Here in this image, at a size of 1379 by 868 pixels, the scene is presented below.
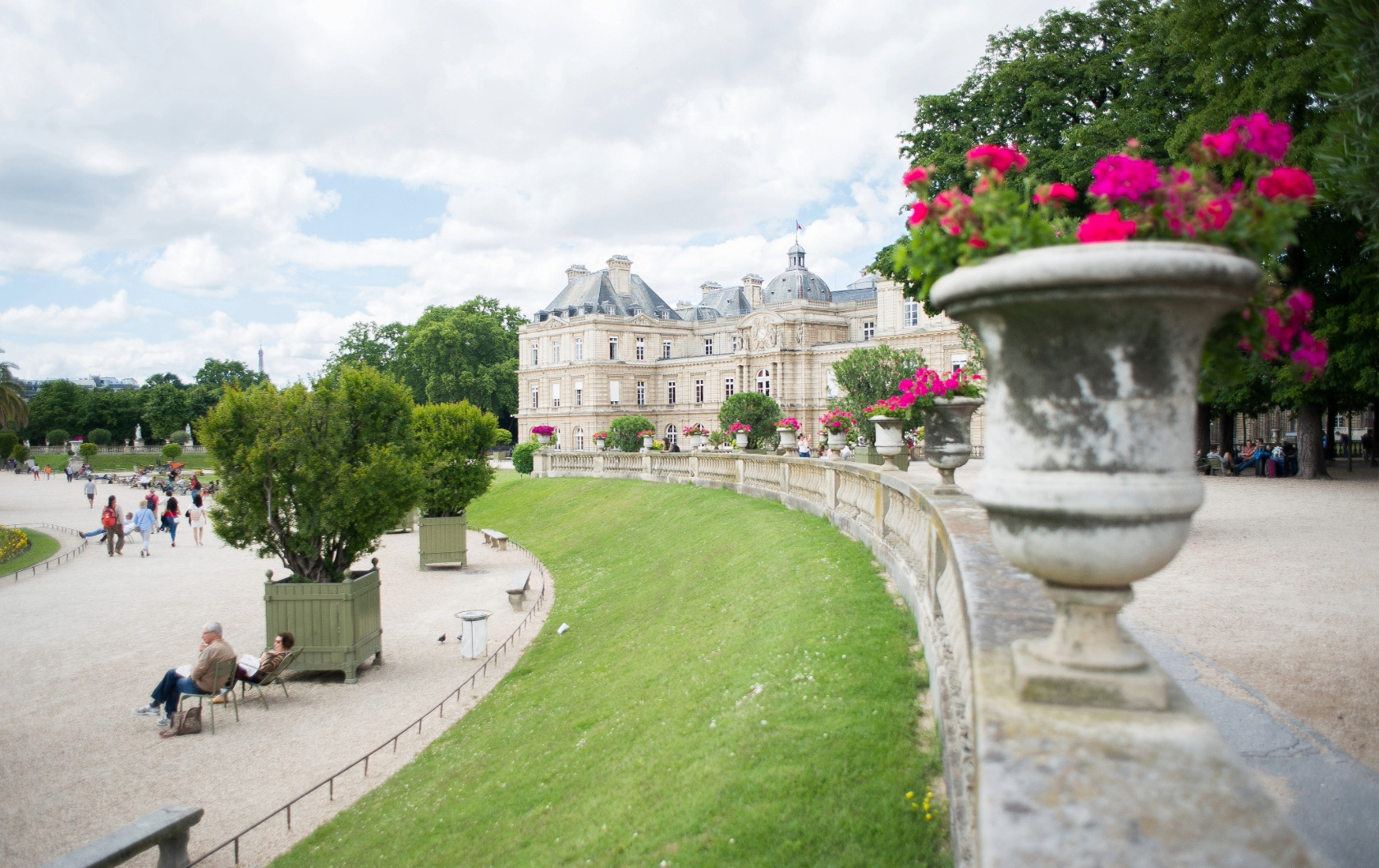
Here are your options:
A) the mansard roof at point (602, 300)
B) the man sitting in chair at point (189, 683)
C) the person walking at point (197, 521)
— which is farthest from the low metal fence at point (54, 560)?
the mansard roof at point (602, 300)

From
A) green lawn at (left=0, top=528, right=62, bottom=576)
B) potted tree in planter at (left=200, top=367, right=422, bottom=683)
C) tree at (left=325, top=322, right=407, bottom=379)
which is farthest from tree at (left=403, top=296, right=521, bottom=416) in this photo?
potted tree in planter at (left=200, top=367, right=422, bottom=683)

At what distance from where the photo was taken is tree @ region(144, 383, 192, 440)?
289 feet

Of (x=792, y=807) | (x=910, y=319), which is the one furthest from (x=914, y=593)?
(x=910, y=319)

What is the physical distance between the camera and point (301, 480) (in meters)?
12.2

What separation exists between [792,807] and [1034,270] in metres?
3.65

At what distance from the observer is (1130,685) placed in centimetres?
260

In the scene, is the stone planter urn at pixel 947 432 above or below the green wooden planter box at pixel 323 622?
above

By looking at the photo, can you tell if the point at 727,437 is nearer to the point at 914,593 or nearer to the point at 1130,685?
the point at 914,593

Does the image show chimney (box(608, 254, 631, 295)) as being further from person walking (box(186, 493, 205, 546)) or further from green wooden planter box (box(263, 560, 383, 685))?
green wooden planter box (box(263, 560, 383, 685))

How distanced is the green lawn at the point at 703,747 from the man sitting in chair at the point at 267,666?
1.99 meters

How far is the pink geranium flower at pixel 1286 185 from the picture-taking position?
8.07 feet

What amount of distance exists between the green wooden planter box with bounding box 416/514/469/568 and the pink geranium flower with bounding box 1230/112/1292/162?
1952 centimetres

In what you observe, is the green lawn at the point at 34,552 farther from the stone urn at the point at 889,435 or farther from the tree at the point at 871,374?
the tree at the point at 871,374

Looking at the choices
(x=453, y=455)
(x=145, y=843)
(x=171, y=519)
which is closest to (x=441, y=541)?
(x=453, y=455)
